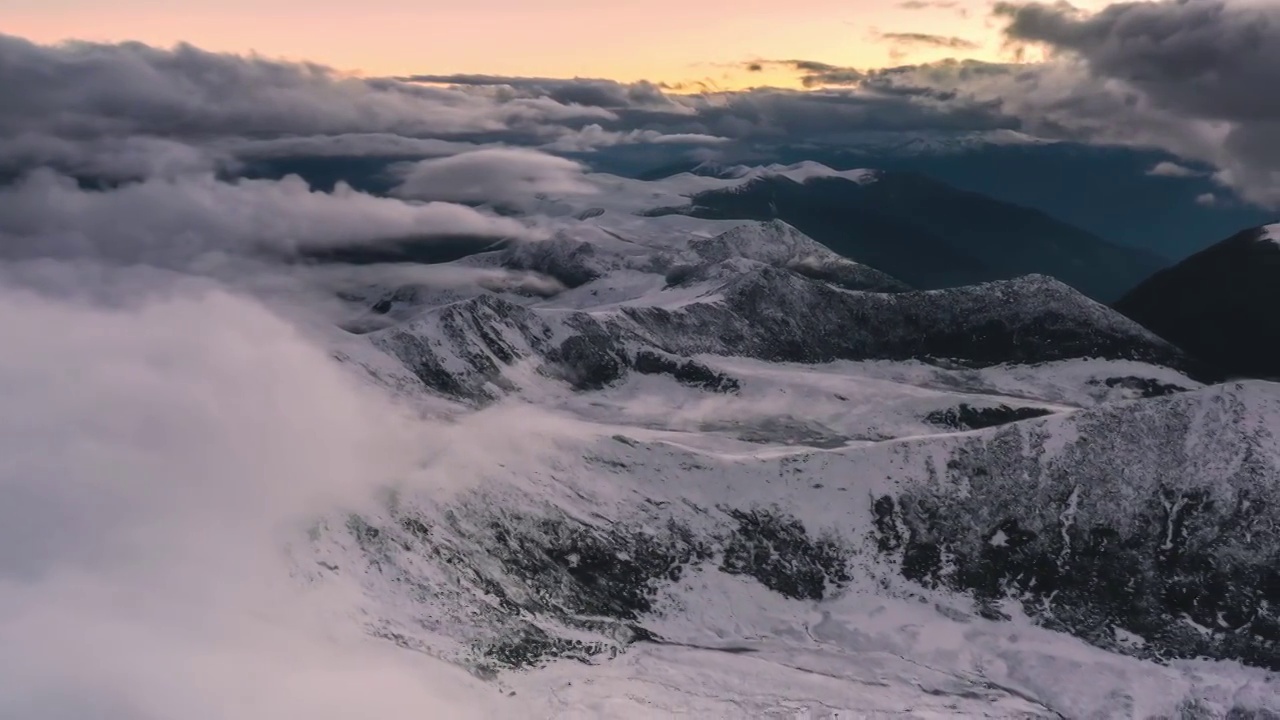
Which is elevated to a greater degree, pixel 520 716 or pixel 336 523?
pixel 336 523

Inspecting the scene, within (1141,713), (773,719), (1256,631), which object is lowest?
(773,719)

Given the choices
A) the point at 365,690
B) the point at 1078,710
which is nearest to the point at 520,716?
the point at 365,690

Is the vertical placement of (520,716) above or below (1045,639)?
below

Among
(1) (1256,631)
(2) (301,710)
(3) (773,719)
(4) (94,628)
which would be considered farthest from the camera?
(1) (1256,631)

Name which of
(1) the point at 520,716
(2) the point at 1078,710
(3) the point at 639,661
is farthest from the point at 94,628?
(2) the point at 1078,710

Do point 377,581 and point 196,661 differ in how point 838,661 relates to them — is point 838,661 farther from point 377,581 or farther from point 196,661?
point 196,661

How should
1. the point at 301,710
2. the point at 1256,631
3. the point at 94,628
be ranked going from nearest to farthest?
the point at 301,710 → the point at 94,628 → the point at 1256,631

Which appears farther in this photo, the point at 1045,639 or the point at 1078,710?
the point at 1045,639

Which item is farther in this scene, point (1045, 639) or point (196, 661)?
point (1045, 639)

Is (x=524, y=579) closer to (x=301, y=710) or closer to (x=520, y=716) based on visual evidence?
(x=520, y=716)
